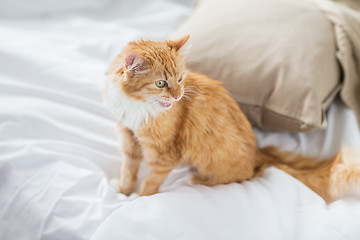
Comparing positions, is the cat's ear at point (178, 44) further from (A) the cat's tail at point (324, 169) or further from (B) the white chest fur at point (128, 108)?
(A) the cat's tail at point (324, 169)

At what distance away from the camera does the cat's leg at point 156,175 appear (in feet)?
3.39

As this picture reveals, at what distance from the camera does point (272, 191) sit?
99 centimetres

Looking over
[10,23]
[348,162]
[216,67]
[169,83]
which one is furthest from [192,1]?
[348,162]

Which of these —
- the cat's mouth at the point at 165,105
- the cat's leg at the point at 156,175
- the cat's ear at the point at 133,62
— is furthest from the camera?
the cat's leg at the point at 156,175

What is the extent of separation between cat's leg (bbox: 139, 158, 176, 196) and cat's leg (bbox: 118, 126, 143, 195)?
7cm

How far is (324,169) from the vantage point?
43.4 inches

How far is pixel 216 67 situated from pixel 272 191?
56cm

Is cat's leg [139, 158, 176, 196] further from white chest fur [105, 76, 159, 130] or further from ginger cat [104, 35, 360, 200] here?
white chest fur [105, 76, 159, 130]

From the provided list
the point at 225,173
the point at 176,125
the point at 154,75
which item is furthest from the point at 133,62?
the point at 225,173

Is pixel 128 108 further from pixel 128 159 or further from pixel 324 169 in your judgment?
pixel 324 169

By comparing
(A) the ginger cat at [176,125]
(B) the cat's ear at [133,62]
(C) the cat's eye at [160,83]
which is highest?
(B) the cat's ear at [133,62]

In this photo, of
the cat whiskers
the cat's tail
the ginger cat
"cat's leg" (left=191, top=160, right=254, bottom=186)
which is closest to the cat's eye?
the ginger cat

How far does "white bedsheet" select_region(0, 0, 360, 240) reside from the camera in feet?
2.77

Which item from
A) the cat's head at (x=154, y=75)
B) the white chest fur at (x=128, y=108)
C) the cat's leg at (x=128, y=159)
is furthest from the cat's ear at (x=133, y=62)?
the cat's leg at (x=128, y=159)
